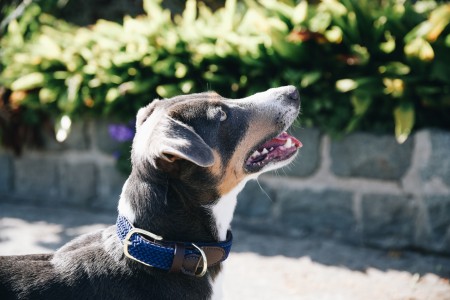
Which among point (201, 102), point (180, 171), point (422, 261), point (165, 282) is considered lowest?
point (422, 261)

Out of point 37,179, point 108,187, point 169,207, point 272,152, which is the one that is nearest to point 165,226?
point 169,207

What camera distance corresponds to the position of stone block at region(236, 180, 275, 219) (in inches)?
184

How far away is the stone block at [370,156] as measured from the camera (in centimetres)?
410

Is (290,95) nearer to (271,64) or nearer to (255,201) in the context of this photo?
(271,64)

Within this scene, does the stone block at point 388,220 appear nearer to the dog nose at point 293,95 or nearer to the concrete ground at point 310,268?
the concrete ground at point 310,268

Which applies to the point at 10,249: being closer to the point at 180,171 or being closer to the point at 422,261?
the point at 180,171

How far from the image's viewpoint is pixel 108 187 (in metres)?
5.56

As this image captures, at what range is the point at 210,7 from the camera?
23.3ft

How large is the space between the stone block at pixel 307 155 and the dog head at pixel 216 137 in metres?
1.55

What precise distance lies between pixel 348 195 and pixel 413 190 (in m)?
0.55

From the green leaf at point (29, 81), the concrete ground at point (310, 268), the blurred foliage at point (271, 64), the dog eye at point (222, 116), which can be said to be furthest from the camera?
the green leaf at point (29, 81)

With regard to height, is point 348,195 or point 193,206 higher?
point 193,206

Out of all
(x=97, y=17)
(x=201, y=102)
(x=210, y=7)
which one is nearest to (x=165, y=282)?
(x=201, y=102)

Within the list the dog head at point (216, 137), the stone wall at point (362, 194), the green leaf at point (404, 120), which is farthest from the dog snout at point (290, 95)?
the stone wall at point (362, 194)
